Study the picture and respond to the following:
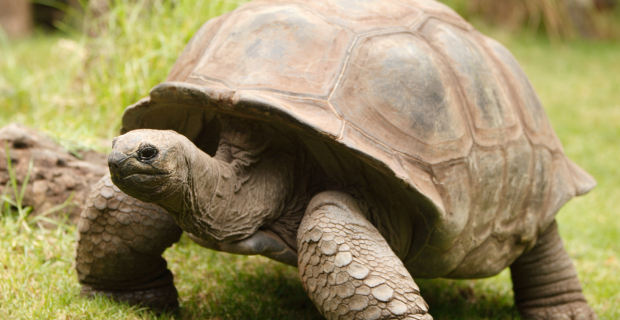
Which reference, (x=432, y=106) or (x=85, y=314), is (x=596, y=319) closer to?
(x=432, y=106)

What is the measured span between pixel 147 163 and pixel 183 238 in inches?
71.7

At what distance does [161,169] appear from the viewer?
5.94 ft

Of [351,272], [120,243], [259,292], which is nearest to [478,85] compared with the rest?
[351,272]

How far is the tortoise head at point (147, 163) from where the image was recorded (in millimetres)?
1750

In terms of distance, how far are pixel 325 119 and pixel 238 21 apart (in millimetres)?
750

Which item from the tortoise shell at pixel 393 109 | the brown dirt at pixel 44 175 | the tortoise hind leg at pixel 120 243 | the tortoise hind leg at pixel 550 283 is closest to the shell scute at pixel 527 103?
the tortoise shell at pixel 393 109

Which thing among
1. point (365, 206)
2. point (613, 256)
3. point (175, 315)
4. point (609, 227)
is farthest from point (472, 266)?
point (609, 227)

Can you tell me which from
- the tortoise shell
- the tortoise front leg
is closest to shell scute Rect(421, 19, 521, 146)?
the tortoise shell

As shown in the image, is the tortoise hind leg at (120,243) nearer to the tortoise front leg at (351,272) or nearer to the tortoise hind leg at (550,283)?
the tortoise front leg at (351,272)

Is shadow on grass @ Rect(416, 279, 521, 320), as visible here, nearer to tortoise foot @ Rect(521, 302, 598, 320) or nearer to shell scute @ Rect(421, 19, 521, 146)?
tortoise foot @ Rect(521, 302, 598, 320)

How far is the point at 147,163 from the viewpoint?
1779mm

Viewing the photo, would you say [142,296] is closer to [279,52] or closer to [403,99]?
[279,52]

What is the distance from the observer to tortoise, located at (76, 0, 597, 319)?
2031mm

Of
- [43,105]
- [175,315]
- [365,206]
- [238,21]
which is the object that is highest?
[238,21]
